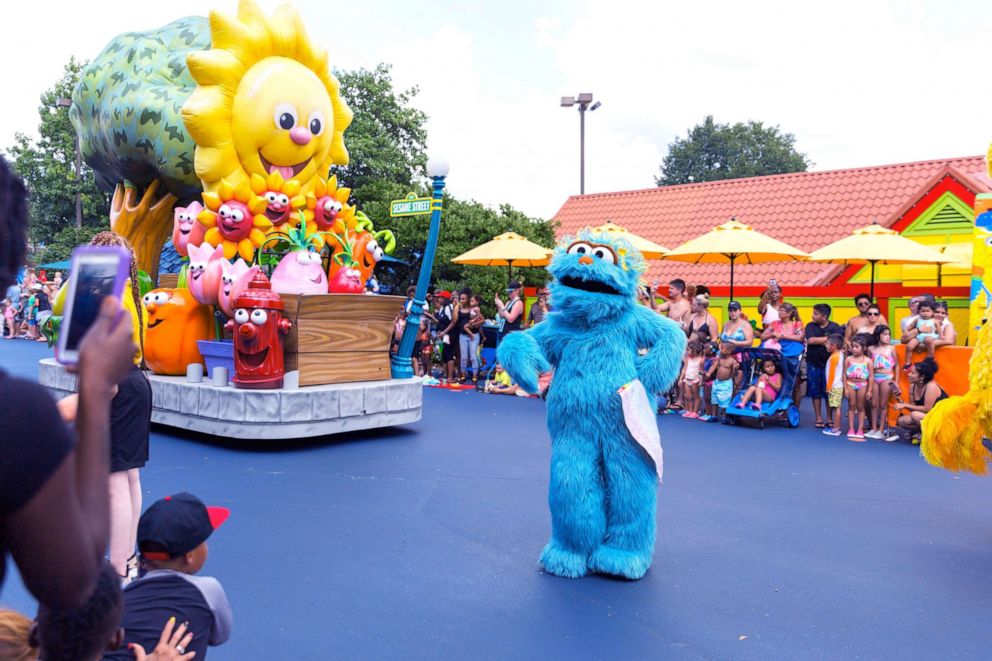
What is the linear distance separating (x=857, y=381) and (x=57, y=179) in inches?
1132

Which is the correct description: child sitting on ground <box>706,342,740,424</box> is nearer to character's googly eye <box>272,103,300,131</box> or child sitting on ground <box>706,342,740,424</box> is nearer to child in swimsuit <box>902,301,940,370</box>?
child in swimsuit <box>902,301,940,370</box>

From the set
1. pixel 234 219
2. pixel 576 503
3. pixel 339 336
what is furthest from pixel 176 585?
pixel 234 219

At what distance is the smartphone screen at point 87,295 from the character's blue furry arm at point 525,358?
10.8 feet

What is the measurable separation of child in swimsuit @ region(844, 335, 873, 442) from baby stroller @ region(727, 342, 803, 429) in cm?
69

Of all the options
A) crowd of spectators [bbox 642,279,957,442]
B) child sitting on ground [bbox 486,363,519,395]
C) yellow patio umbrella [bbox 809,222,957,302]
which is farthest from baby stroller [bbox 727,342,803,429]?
child sitting on ground [bbox 486,363,519,395]

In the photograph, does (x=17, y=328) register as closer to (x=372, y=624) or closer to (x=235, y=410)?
(x=235, y=410)

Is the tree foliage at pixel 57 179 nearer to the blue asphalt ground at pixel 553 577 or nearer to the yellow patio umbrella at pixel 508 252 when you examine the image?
the yellow patio umbrella at pixel 508 252

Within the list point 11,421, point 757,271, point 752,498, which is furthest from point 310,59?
point 757,271

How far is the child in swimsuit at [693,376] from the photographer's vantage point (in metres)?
10.1

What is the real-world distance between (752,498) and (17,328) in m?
22.4

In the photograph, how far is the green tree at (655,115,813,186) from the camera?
45219 millimetres

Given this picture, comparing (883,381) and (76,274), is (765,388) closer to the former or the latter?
(883,381)

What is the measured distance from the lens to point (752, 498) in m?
6.05

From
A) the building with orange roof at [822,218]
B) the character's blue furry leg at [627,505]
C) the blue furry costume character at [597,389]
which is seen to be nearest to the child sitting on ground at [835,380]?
the building with orange roof at [822,218]
